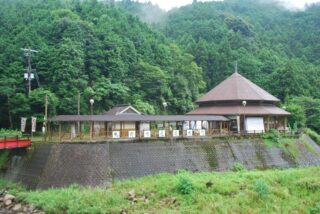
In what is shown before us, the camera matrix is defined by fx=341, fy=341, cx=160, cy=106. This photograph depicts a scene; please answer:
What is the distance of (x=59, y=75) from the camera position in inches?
1555

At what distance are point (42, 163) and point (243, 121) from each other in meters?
18.5

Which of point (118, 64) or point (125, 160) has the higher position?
point (118, 64)

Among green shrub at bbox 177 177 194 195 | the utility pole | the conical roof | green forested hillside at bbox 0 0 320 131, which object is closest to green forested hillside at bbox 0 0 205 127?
green forested hillside at bbox 0 0 320 131

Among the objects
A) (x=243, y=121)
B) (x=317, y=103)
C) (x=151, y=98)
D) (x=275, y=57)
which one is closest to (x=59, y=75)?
(x=151, y=98)

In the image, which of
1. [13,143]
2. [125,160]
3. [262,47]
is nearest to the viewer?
[125,160]

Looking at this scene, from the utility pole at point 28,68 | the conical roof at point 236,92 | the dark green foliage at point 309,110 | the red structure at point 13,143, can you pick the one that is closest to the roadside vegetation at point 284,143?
the conical roof at point 236,92

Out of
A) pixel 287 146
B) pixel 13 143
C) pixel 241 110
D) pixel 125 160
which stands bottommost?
pixel 125 160

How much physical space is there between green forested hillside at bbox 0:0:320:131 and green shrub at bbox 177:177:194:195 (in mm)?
20461

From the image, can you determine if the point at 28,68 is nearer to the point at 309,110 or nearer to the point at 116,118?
the point at 116,118

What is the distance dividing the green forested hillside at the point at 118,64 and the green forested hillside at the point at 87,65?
0.11m

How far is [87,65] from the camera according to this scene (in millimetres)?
44875

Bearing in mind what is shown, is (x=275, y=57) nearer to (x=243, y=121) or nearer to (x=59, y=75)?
(x=243, y=121)

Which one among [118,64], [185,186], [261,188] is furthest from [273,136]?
[118,64]

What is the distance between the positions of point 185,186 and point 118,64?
91.4ft
